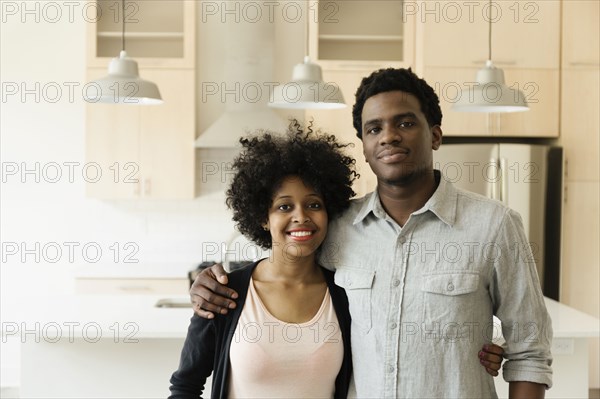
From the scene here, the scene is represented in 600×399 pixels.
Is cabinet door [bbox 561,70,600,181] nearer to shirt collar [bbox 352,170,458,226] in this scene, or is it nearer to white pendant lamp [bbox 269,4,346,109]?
white pendant lamp [bbox 269,4,346,109]

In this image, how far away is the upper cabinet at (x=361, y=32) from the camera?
4.66m

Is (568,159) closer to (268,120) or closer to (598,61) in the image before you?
(598,61)

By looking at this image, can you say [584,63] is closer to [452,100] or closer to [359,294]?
[452,100]

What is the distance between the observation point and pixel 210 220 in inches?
198

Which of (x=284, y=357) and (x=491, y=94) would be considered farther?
(x=491, y=94)

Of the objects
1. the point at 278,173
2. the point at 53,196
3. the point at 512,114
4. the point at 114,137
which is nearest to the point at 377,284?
the point at 278,173

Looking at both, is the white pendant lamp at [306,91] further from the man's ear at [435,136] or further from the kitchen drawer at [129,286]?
the kitchen drawer at [129,286]

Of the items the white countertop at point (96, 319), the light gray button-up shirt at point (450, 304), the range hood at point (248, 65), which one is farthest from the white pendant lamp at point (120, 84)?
the range hood at point (248, 65)

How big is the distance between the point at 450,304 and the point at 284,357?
0.43 m

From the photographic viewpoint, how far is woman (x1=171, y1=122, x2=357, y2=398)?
1.63 meters

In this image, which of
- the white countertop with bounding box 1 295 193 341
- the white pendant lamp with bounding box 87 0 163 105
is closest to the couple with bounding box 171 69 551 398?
the white countertop with bounding box 1 295 193 341

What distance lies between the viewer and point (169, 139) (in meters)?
4.63

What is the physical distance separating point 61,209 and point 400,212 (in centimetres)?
394

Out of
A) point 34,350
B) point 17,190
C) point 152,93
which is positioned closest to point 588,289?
point 152,93
